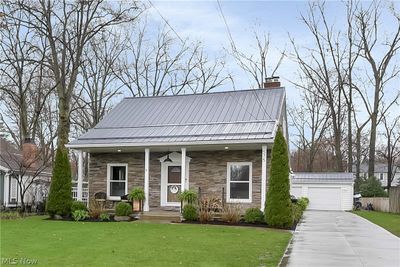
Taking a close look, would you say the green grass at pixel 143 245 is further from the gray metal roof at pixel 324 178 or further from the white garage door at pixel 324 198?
the gray metal roof at pixel 324 178

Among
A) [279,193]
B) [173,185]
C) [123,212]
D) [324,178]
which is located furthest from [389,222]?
[324,178]

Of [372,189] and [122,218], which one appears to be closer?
[122,218]

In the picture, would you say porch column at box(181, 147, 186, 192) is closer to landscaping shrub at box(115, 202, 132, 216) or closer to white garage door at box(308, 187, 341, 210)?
landscaping shrub at box(115, 202, 132, 216)

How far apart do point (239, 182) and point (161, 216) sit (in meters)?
3.42

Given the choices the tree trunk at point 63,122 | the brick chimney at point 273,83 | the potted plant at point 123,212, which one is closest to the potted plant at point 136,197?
the potted plant at point 123,212

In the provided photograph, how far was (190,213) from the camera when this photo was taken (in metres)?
16.3

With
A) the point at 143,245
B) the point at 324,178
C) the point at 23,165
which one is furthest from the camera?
the point at 324,178

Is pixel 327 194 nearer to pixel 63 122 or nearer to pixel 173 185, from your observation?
pixel 173 185

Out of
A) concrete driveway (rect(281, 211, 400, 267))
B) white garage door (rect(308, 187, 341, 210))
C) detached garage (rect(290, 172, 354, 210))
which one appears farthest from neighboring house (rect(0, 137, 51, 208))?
white garage door (rect(308, 187, 341, 210))

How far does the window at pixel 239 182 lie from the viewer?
60.0 ft

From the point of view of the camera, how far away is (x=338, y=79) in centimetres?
3919

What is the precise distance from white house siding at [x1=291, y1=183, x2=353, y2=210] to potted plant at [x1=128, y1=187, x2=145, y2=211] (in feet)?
65.5

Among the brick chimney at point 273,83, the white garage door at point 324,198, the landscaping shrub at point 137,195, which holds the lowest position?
the white garage door at point 324,198

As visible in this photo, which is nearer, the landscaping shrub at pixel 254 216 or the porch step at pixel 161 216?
the landscaping shrub at pixel 254 216
